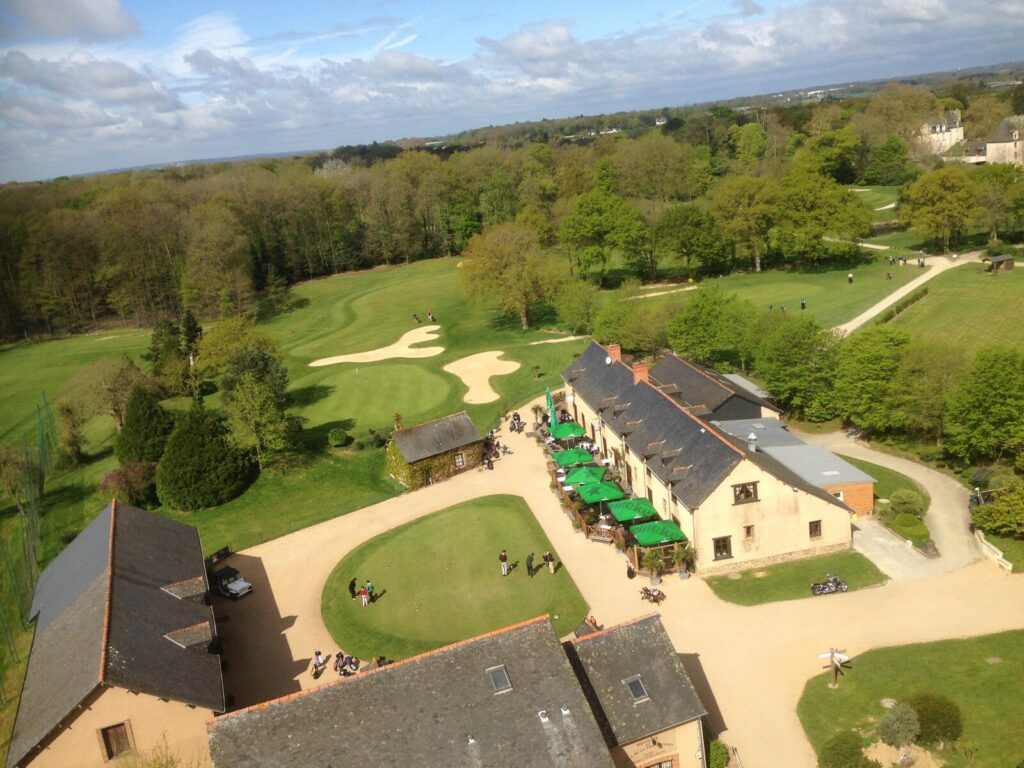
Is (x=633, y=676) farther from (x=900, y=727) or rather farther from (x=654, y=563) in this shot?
(x=654, y=563)

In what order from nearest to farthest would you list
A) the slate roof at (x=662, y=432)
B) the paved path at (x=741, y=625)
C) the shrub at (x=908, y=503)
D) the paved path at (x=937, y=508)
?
1. the paved path at (x=741, y=625)
2. the paved path at (x=937, y=508)
3. the slate roof at (x=662, y=432)
4. the shrub at (x=908, y=503)

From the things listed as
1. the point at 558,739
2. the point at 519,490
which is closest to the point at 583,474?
the point at 519,490

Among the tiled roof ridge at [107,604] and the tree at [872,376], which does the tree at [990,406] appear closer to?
the tree at [872,376]

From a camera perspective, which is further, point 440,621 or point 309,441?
point 309,441

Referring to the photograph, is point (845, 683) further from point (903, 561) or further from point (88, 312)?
point (88, 312)

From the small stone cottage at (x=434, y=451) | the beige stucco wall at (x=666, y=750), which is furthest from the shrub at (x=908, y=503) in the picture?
the small stone cottage at (x=434, y=451)

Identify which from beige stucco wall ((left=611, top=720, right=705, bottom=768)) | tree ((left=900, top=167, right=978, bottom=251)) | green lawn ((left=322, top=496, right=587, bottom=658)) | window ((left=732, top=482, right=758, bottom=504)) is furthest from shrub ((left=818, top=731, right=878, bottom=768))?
tree ((left=900, top=167, right=978, bottom=251))

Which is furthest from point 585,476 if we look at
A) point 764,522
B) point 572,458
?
point 764,522
